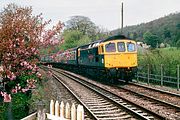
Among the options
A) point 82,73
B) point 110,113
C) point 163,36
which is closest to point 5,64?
point 110,113

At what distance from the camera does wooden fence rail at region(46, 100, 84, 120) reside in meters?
6.74

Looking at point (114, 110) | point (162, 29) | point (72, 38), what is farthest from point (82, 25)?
point (114, 110)

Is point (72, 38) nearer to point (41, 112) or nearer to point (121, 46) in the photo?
point (121, 46)

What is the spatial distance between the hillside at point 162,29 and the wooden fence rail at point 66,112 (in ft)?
199

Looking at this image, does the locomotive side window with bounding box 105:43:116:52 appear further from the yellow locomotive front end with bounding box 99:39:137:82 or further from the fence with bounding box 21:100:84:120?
the fence with bounding box 21:100:84:120

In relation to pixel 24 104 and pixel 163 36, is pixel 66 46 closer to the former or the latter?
pixel 163 36

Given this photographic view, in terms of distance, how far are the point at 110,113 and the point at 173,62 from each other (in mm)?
11559

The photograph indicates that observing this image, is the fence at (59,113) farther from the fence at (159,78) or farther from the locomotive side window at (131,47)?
the locomotive side window at (131,47)

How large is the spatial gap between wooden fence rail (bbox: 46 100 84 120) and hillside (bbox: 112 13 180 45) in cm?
6066

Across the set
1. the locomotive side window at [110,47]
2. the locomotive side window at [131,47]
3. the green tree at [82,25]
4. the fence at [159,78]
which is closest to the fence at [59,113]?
the fence at [159,78]

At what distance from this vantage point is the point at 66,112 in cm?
729

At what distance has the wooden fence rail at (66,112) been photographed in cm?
674

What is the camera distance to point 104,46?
24.0 metres

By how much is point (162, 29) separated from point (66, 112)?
96447mm
